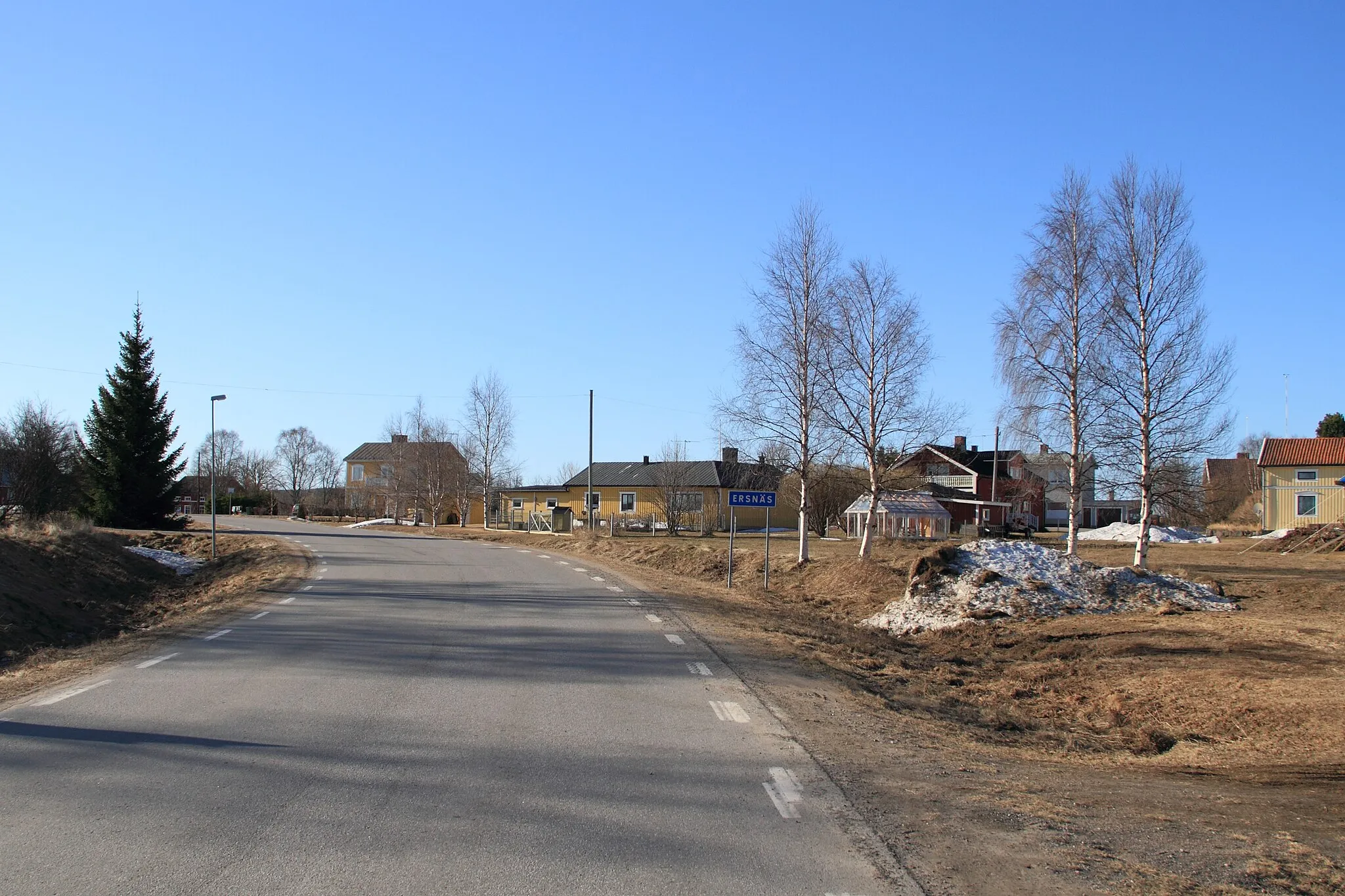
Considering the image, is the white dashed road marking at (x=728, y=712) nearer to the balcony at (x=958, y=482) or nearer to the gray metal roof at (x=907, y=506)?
the gray metal roof at (x=907, y=506)

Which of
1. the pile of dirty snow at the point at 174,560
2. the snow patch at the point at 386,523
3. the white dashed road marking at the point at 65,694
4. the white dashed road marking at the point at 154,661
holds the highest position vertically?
the white dashed road marking at the point at 65,694

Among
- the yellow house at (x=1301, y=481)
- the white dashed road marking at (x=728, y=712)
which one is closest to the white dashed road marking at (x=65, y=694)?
the white dashed road marking at (x=728, y=712)

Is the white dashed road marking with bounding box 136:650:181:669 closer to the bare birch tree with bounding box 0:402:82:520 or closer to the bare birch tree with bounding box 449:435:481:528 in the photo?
the bare birch tree with bounding box 0:402:82:520

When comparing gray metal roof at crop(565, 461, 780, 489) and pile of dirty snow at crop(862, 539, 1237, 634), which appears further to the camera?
gray metal roof at crop(565, 461, 780, 489)

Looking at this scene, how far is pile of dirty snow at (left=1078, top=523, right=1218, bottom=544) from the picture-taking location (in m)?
51.7

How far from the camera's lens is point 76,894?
459cm

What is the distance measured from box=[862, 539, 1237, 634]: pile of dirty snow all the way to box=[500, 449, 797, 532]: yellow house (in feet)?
120

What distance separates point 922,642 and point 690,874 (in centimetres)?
1494

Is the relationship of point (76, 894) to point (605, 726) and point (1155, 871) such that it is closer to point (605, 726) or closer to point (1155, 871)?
point (605, 726)

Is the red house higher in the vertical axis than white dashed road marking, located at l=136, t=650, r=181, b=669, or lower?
higher

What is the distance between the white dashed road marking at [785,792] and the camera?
20.1 feet

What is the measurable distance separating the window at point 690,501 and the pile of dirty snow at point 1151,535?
25067 millimetres

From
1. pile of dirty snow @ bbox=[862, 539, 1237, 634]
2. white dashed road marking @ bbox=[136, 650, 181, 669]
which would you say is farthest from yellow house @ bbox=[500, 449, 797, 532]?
white dashed road marking @ bbox=[136, 650, 181, 669]

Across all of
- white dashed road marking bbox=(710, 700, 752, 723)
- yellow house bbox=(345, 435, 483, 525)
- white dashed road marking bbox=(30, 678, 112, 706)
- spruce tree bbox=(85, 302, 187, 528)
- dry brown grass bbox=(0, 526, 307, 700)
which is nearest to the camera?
white dashed road marking bbox=(710, 700, 752, 723)
